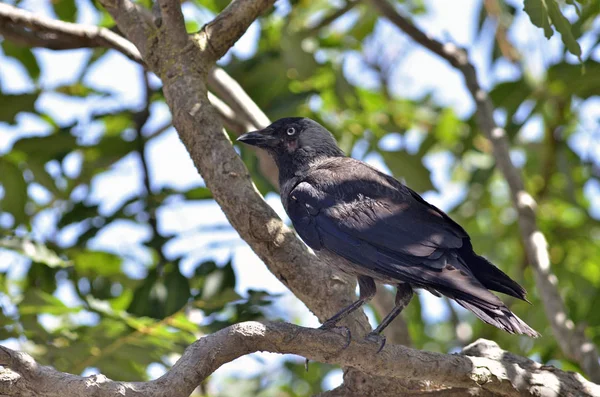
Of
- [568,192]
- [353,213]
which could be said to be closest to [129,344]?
[353,213]

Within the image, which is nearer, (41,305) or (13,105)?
(41,305)

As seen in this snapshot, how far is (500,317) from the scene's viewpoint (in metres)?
3.42

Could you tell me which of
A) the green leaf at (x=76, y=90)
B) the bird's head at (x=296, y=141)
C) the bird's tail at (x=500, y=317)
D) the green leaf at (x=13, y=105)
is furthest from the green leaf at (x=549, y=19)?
the green leaf at (x=76, y=90)

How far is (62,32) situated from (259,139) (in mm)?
1342

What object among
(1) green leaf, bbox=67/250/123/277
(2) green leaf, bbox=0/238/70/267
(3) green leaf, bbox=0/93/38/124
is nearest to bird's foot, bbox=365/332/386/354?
(2) green leaf, bbox=0/238/70/267

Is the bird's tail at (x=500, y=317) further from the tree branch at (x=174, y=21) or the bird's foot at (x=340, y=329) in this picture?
the tree branch at (x=174, y=21)

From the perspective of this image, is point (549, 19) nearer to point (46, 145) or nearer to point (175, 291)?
point (175, 291)

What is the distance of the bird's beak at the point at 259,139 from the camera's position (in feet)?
15.7

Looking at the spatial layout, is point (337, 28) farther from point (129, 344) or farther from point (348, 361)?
point (348, 361)

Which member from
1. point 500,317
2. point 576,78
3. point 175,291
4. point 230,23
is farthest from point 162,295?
point 576,78

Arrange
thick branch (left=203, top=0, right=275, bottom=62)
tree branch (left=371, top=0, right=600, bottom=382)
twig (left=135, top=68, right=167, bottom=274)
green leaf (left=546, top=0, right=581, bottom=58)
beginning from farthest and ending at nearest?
twig (left=135, top=68, right=167, bottom=274) < tree branch (left=371, top=0, right=600, bottom=382) < thick branch (left=203, top=0, right=275, bottom=62) < green leaf (left=546, top=0, right=581, bottom=58)

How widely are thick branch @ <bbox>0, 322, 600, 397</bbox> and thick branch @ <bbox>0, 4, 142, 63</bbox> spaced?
7.31ft

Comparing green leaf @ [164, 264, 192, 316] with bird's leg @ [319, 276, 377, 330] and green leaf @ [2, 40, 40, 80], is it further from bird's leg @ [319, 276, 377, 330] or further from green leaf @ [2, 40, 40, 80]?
green leaf @ [2, 40, 40, 80]

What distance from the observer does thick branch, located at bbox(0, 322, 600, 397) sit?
2699 millimetres
